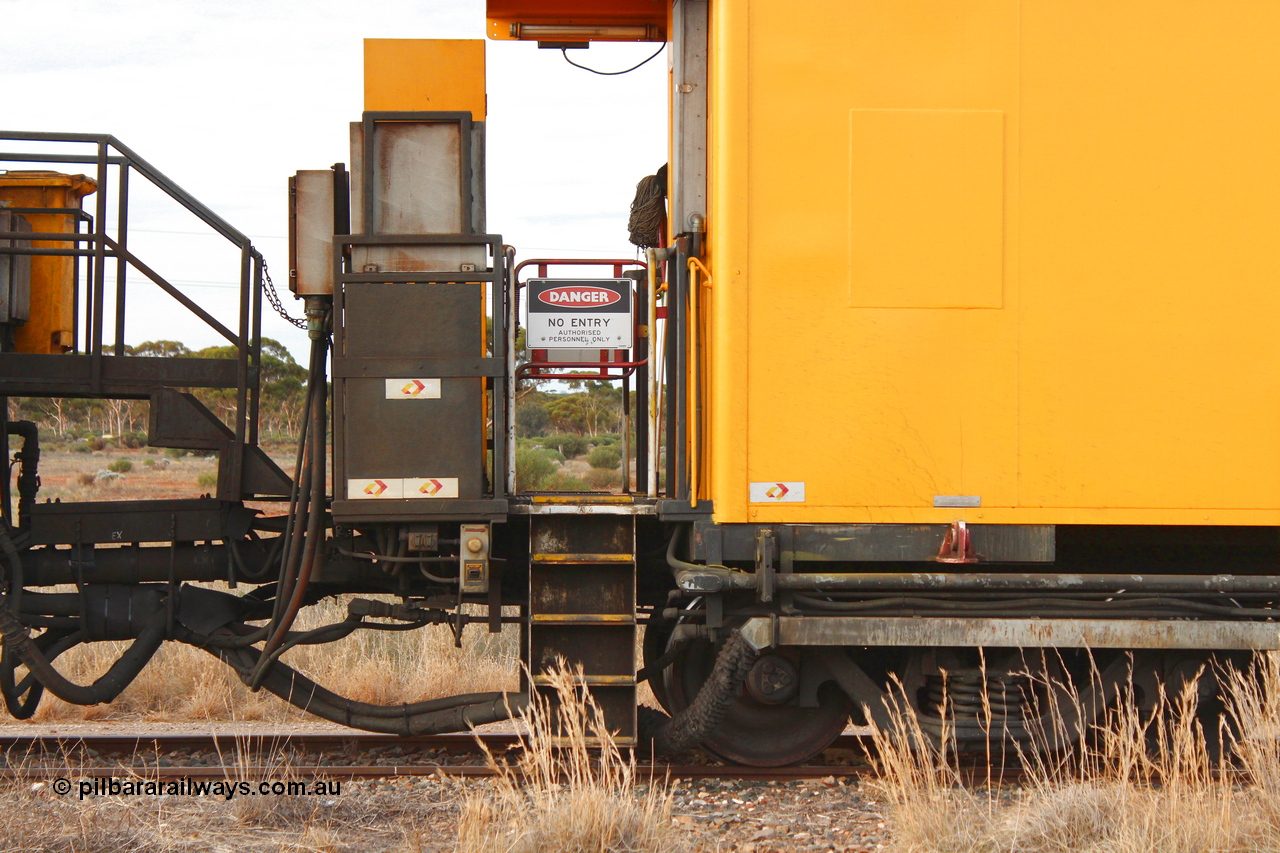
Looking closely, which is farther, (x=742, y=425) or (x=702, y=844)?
(x=742, y=425)

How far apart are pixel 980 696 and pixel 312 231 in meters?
4.12

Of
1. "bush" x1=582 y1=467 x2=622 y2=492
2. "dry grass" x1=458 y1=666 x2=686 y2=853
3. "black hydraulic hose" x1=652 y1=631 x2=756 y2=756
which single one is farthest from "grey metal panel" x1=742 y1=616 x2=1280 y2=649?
"bush" x1=582 y1=467 x2=622 y2=492

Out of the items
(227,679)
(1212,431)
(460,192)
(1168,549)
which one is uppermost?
(460,192)

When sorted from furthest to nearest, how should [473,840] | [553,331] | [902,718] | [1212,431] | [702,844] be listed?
[553,331]
[902,718]
[1212,431]
[702,844]
[473,840]

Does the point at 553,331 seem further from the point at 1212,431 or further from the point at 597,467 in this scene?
the point at 597,467

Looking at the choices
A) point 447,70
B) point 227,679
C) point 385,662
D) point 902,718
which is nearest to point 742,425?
point 902,718

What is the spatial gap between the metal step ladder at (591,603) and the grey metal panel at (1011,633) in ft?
2.28

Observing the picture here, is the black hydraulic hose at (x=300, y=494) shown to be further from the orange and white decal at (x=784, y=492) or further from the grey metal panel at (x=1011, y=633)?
the grey metal panel at (x=1011, y=633)

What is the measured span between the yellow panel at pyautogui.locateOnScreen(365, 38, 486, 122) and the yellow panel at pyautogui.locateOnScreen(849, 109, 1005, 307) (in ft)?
6.47

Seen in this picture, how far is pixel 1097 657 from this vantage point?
16.9 ft

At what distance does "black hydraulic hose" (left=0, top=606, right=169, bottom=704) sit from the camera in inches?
199

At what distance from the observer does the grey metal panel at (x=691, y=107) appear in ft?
16.2

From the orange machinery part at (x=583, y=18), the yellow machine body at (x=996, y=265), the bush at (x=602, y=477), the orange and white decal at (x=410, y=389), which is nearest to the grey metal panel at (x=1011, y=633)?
the yellow machine body at (x=996, y=265)

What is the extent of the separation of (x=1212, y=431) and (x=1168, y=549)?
1146mm
